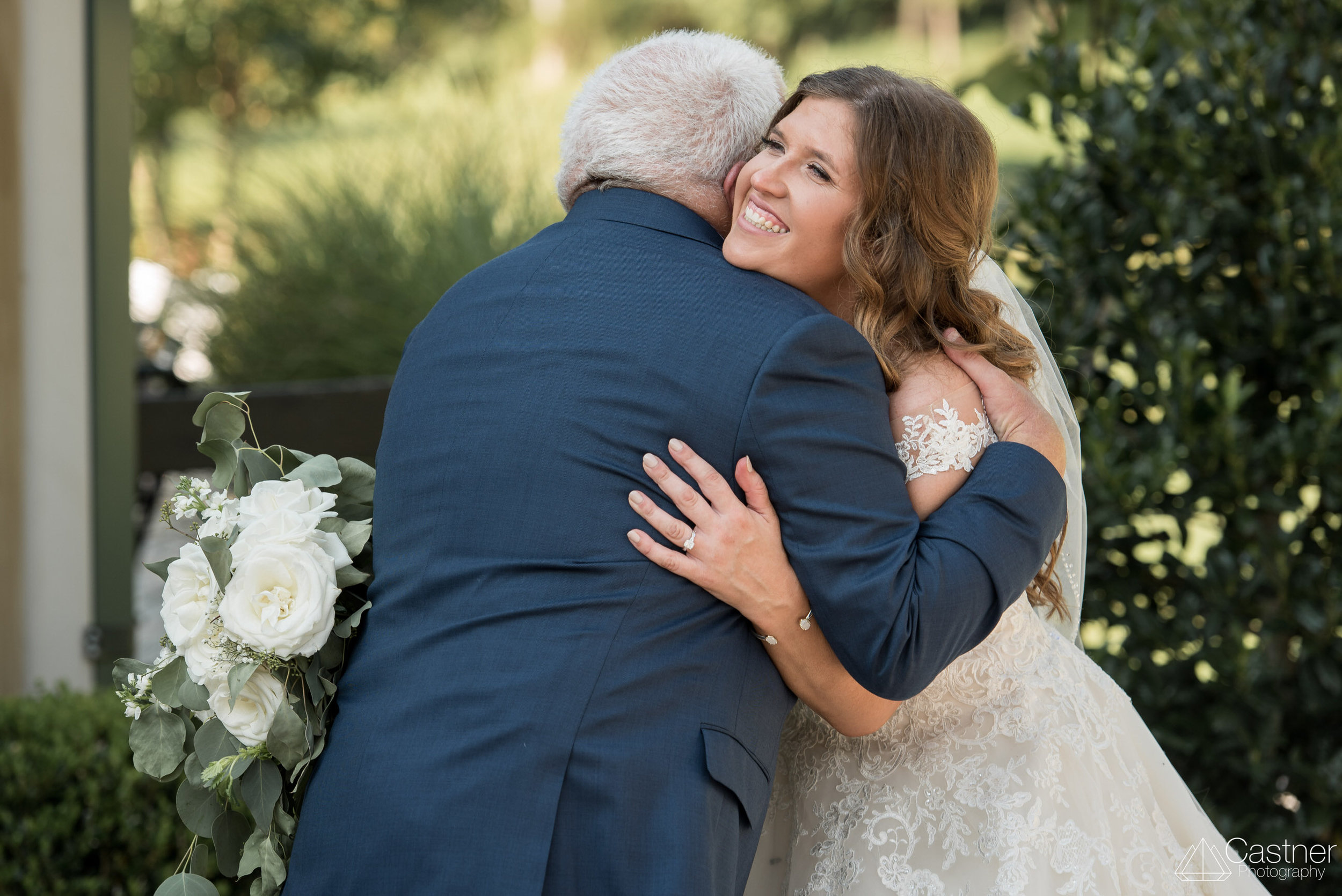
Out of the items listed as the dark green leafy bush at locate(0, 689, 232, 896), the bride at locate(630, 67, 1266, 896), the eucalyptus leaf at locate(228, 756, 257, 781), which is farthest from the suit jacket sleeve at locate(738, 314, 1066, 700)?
the dark green leafy bush at locate(0, 689, 232, 896)

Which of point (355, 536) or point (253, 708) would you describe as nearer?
point (253, 708)

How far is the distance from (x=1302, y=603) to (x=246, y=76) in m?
10.2

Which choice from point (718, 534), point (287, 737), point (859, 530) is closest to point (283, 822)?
point (287, 737)

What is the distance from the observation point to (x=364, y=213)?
630 cm

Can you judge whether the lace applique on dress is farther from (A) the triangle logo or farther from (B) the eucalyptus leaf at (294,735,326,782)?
(B) the eucalyptus leaf at (294,735,326,782)

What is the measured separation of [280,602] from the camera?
5.54 feet

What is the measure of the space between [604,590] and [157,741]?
77cm

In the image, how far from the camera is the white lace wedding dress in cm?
188

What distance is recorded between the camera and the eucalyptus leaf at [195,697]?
1.77 m

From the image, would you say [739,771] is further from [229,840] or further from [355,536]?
[229,840]

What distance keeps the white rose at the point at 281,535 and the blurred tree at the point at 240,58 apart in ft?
26.3

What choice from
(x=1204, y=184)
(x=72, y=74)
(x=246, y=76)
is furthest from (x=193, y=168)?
(x=1204, y=184)

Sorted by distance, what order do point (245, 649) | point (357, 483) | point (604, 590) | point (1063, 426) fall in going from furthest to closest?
point (1063, 426) < point (357, 483) < point (245, 649) < point (604, 590)

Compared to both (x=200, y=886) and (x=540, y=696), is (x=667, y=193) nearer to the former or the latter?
(x=540, y=696)
